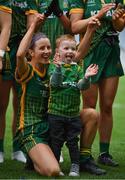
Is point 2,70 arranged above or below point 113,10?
below

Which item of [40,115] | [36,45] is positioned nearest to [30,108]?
[40,115]

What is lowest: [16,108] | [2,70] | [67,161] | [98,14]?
[67,161]

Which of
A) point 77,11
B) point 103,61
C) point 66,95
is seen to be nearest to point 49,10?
point 77,11

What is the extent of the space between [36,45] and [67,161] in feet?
3.98

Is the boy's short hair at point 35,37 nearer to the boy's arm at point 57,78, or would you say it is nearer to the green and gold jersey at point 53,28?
the boy's arm at point 57,78

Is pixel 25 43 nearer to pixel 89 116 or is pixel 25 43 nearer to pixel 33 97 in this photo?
pixel 33 97

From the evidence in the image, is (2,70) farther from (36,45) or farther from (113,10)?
(113,10)

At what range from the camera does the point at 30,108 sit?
5816 millimetres

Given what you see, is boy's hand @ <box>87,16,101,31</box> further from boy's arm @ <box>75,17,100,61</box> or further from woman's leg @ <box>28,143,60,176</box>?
woman's leg @ <box>28,143,60,176</box>

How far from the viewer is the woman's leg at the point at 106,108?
6.29 m

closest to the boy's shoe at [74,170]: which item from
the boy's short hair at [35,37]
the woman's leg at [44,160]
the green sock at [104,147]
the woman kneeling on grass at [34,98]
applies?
the woman's leg at [44,160]

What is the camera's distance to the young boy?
5680mm

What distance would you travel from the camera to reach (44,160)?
5.64 meters

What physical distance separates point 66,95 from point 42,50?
1.44 feet
